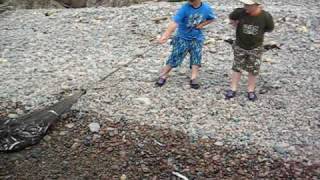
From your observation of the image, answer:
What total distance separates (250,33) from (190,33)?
81 cm

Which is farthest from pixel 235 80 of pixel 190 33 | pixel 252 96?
pixel 190 33

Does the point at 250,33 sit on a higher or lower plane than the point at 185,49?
higher

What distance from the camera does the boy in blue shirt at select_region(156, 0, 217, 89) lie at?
6.06 m

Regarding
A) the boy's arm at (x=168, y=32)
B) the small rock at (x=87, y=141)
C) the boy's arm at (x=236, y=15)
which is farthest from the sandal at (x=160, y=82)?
the small rock at (x=87, y=141)

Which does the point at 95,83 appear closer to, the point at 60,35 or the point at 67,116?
the point at 67,116

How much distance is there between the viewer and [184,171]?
499 cm

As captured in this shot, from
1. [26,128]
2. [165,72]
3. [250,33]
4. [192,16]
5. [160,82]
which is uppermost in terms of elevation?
[192,16]

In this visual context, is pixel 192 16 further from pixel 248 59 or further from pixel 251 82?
pixel 251 82

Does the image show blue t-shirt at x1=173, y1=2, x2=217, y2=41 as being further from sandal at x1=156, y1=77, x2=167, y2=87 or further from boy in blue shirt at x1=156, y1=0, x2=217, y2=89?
sandal at x1=156, y1=77, x2=167, y2=87

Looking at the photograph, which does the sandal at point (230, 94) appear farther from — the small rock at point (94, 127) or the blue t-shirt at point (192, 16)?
the small rock at point (94, 127)

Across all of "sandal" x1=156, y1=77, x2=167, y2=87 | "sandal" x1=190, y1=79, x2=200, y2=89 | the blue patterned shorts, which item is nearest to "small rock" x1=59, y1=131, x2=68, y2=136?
"sandal" x1=156, y1=77, x2=167, y2=87

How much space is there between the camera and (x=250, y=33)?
19.0ft

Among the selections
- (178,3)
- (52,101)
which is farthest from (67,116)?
(178,3)

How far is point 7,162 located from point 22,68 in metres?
2.63
